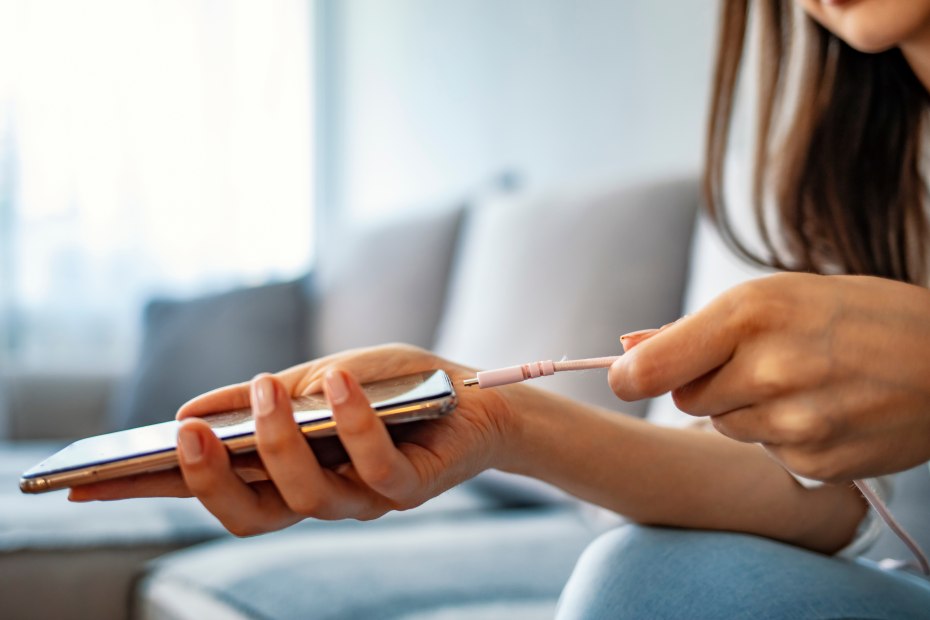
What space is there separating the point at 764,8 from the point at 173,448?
81cm

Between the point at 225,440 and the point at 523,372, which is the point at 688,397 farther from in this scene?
the point at 225,440

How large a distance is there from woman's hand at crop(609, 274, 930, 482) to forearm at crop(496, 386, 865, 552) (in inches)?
8.3

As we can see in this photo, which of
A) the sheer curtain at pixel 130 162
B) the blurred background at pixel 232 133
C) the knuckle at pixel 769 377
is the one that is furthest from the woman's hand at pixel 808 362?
the sheer curtain at pixel 130 162

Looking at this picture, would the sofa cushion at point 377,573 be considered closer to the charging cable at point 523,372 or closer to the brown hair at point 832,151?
the charging cable at point 523,372

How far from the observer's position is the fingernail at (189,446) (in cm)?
51

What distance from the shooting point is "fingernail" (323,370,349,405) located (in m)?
0.49

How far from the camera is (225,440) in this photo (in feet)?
1.74

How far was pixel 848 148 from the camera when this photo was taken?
96 centimetres

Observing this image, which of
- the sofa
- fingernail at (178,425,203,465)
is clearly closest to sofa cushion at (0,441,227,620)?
the sofa

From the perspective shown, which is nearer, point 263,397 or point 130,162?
point 263,397

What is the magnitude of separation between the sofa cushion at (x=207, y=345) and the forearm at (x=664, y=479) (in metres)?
1.38

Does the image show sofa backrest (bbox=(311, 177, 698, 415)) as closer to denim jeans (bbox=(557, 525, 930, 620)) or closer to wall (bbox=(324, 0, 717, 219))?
wall (bbox=(324, 0, 717, 219))

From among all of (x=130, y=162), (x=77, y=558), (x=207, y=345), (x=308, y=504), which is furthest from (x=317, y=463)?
(x=130, y=162)

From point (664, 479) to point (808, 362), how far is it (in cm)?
26
